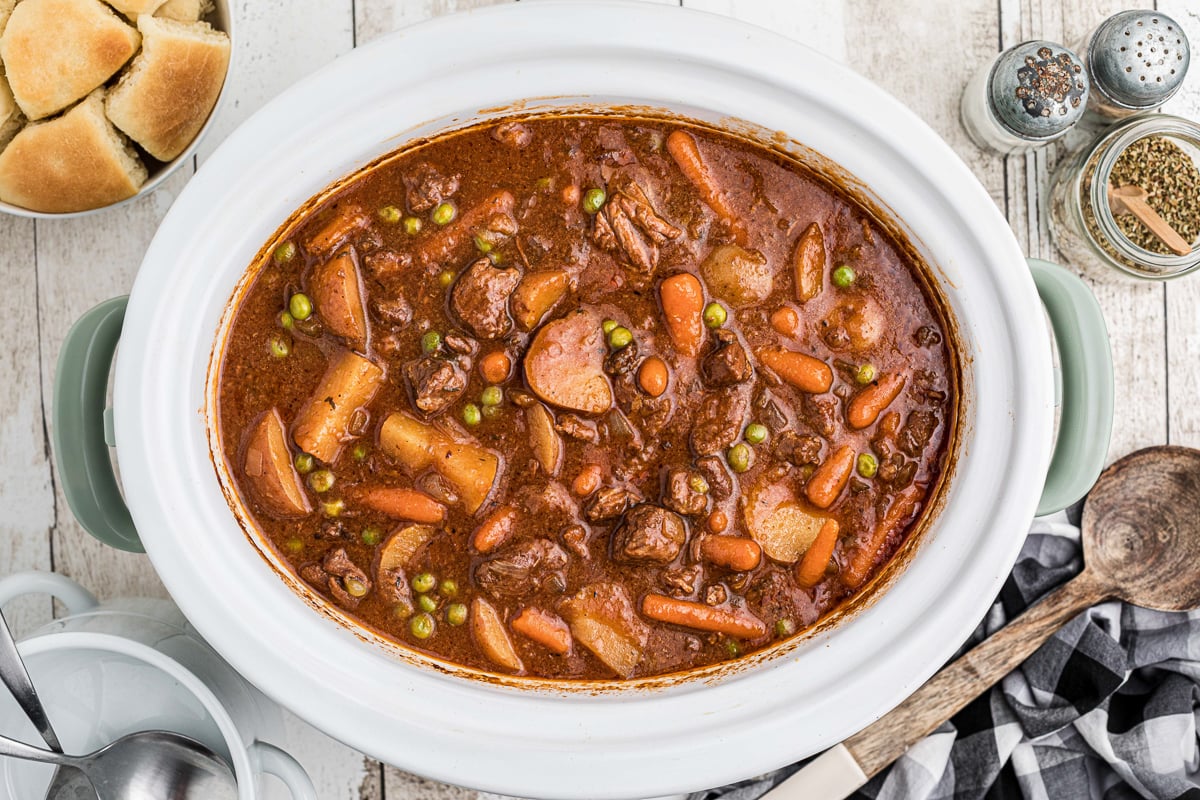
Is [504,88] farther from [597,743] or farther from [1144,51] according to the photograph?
[1144,51]

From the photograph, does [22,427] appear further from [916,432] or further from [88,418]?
[916,432]

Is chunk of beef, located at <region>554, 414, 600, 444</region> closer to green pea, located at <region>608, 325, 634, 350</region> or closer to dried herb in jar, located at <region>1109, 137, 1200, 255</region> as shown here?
green pea, located at <region>608, 325, 634, 350</region>

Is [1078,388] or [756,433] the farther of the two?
[1078,388]

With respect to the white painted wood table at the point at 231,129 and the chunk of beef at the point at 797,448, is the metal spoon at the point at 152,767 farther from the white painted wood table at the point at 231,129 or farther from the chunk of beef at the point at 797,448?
the chunk of beef at the point at 797,448

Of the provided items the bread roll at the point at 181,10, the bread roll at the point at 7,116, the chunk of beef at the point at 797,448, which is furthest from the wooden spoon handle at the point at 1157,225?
the bread roll at the point at 7,116

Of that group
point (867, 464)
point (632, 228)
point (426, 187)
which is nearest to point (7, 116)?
point (426, 187)
